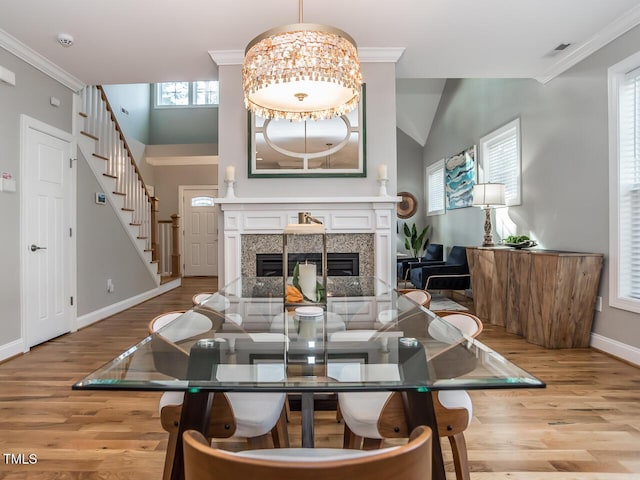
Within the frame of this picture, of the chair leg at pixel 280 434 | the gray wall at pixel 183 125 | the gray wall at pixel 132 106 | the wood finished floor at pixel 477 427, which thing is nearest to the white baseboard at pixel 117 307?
the wood finished floor at pixel 477 427

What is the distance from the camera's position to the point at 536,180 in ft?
14.3

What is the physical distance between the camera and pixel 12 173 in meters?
3.39

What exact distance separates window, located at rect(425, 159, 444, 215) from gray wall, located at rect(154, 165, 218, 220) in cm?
446

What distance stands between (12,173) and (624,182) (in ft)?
16.3

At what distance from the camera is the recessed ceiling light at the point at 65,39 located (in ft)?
10.7

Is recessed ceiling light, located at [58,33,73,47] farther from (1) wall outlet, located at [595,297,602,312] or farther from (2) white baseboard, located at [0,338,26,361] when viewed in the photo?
(1) wall outlet, located at [595,297,602,312]

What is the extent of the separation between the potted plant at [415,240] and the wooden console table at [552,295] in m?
3.69

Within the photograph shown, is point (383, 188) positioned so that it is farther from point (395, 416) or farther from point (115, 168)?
point (115, 168)

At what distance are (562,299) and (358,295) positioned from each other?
2.10 meters

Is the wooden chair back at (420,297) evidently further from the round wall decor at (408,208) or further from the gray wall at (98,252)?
the round wall decor at (408,208)

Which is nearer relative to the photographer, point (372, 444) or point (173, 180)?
point (372, 444)

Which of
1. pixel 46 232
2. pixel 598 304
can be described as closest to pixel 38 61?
pixel 46 232

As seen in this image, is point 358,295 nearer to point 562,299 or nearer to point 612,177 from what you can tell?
point 562,299

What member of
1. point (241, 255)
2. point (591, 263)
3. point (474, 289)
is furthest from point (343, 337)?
point (474, 289)
